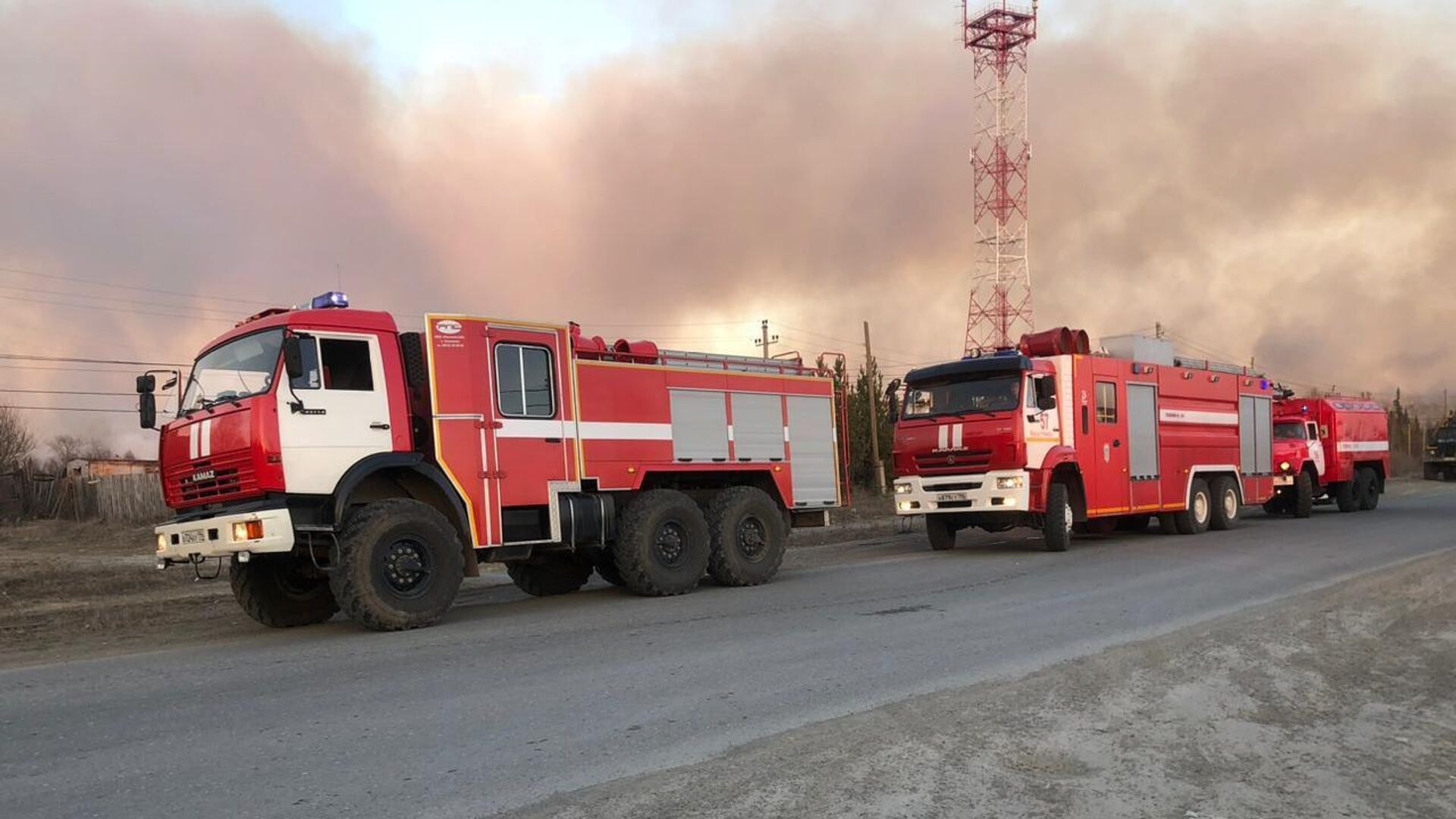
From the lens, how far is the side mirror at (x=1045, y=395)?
1538 centimetres

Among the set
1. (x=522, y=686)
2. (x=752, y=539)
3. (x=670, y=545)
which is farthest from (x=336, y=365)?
(x=752, y=539)

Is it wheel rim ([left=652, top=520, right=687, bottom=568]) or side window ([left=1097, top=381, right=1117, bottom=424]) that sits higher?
side window ([left=1097, top=381, right=1117, bottom=424])

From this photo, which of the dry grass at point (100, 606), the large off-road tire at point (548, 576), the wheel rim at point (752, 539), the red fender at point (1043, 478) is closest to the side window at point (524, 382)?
the large off-road tire at point (548, 576)

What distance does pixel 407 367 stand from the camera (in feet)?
32.2

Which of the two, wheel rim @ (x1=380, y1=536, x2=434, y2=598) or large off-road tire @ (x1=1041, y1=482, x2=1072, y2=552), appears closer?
wheel rim @ (x1=380, y1=536, x2=434, y2=598)

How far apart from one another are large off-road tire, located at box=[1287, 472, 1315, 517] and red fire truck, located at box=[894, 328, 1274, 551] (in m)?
5.82

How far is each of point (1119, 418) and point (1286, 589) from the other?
6581 mm

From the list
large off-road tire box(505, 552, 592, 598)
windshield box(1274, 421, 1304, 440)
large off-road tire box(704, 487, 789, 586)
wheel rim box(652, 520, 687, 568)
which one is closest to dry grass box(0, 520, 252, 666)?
large off-road tire box(505, 552, 592, 598)

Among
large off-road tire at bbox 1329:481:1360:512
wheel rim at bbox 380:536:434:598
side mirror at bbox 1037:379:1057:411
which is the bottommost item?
large off-road tire at bbox 1329:481:1360:512

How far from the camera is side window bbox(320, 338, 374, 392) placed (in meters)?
9.10

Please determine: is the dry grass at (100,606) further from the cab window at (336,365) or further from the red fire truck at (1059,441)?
the red fire truck at (1059,441)

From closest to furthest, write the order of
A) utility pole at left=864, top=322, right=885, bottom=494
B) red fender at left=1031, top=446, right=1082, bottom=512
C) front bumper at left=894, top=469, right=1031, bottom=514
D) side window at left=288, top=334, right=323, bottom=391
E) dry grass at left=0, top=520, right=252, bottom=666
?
side window at left=288, top=334, right=323, bottom=391 < dry grass at left=0, top=520, right=252, bottom=666 < front bumper at left=894, top=469, right=1031, bottom=514 < red fender at left=1031, top=446, right=1082, bottom=512 < utility pole at left=864, top=322, right=885, bottom=494

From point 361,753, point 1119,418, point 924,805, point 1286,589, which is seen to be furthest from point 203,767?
point 1119,418

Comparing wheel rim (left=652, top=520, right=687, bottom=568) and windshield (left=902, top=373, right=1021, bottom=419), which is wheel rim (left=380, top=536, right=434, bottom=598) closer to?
wheel rim (left=652, top=520, right=687, bottom=568)
